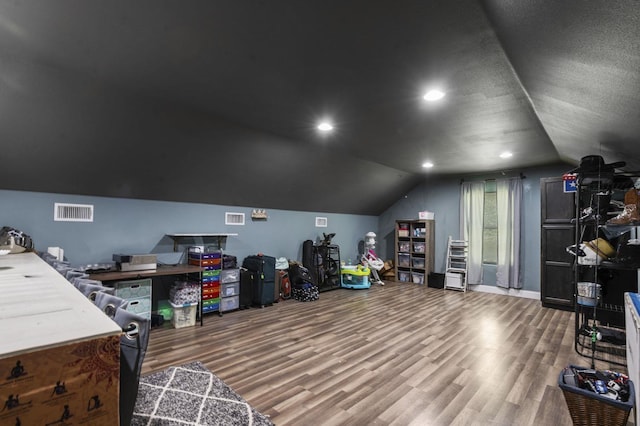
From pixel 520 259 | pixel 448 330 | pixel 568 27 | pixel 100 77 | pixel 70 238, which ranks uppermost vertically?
pixel 100 77

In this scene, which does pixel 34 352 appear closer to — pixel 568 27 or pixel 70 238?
pixel 568 27

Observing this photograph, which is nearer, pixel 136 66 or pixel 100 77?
pixel 136 66

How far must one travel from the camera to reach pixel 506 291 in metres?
6.36

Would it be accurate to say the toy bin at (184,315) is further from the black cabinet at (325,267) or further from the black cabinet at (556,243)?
the black cabinet at (556,243)

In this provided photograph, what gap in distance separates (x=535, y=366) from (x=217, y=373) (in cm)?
307

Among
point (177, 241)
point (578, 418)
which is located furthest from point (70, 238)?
point (578, 418)

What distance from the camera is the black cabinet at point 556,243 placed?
16.0 ft

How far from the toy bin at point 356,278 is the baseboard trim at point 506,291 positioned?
233 cm

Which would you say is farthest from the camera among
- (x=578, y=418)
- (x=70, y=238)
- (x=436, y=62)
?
(x=70, y=238)

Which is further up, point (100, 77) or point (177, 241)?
point (100, 77)

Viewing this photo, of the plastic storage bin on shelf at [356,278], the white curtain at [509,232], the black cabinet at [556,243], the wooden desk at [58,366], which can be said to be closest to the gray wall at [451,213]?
the white curtain at [509,232]

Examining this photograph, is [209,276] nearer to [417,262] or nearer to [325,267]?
[325,267]

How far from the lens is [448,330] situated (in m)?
4.09

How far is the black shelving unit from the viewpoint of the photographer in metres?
3.21
